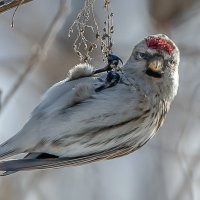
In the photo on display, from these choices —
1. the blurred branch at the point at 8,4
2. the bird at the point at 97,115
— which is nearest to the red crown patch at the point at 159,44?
the bird at the point at 97,115

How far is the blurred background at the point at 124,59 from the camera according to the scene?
6459 mm

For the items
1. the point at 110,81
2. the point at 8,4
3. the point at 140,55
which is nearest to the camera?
the point at 8,4

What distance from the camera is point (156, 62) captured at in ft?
14.4

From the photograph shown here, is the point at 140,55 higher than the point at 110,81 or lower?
higher

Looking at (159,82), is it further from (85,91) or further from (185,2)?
(185,2)

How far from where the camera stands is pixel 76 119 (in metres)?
4.30

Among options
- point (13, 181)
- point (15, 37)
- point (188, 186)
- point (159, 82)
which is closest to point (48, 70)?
point (15, 37)

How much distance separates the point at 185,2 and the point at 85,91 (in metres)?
3.55

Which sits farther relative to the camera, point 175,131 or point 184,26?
point 184,26

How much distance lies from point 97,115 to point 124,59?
7.35ft

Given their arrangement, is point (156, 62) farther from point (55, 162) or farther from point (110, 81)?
point (55, 162)

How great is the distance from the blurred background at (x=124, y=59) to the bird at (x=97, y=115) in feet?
4.68

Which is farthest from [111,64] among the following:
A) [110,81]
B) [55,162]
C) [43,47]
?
[55,162]

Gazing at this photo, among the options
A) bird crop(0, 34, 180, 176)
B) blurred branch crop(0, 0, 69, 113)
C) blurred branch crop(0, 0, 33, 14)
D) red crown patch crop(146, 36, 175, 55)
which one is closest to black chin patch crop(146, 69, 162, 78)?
bird crop(0, 34, 180, 176)
